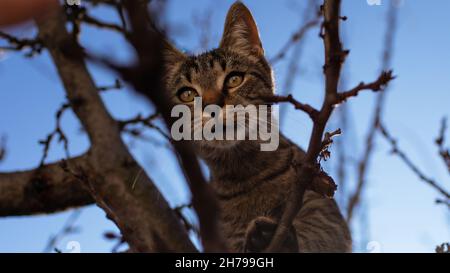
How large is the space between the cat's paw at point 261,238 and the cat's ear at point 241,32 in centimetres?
172

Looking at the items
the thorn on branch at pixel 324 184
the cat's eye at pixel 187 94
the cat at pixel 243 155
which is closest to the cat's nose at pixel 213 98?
the cat at pixel 243 155

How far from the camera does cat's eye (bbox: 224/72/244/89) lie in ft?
10.8

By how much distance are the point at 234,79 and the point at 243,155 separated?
52cm

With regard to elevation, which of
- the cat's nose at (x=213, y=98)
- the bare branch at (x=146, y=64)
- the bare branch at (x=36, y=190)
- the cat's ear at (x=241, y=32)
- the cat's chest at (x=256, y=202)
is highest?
the cat's ear at (x=241, y=32)

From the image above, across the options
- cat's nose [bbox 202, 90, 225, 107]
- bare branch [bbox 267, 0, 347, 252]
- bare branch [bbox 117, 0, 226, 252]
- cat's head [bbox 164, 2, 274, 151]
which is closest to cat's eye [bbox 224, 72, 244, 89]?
cat's head [bbox 164, 2, 274, 151]

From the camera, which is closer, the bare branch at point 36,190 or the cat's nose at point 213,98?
the cat's nose at point 213,98

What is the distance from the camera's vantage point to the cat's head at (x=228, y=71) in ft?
10.2

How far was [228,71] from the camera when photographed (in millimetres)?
3369

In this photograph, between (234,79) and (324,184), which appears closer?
(324,184)
